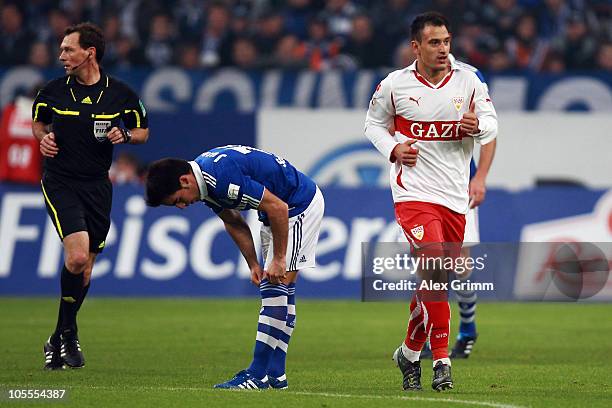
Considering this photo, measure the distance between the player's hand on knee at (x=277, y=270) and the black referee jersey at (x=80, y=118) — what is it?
2307mm

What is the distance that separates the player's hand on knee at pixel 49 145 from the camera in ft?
34.3

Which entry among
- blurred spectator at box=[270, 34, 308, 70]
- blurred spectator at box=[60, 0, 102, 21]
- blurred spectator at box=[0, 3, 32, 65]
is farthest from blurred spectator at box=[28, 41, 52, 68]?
blurred spectator at box=[270, 34, 308, 70]

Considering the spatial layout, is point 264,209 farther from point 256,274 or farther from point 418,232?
point 418,232

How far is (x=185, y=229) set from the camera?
17.7 metres

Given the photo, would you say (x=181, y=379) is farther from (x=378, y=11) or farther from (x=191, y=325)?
(x=378, y=11)

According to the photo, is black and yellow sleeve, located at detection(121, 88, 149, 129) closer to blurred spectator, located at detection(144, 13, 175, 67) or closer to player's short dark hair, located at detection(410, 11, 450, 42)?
player's short dark hair, located at detection(410, 11, 450, 42)

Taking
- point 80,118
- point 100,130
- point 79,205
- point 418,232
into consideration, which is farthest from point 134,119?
point 418,232

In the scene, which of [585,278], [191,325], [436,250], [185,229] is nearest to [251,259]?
[436,250]

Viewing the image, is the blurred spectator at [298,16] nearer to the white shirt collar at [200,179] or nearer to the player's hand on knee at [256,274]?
the player's hand on knee at [256,274]

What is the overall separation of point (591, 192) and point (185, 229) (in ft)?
17.3

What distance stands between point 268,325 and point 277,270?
16.2 inches

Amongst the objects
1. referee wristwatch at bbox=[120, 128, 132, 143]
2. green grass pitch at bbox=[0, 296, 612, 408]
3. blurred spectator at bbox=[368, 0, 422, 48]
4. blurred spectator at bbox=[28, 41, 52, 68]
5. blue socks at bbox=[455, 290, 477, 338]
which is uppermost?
blurred spectator at bbox=[368, 0, 422, 48]

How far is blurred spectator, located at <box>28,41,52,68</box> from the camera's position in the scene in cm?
2081

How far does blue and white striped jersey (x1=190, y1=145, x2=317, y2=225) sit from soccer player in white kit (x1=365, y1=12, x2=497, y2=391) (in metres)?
0.64
